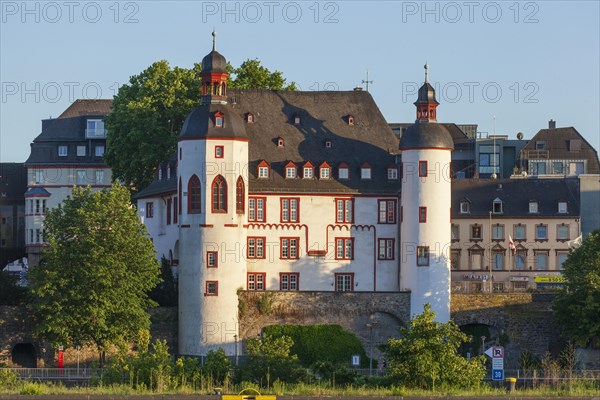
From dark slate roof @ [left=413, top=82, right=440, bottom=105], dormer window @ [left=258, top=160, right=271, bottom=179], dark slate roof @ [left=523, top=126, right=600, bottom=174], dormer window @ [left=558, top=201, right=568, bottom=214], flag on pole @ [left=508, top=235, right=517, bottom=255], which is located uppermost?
dark slate roof @ [left=523, top=126, right=600, bottom=174]

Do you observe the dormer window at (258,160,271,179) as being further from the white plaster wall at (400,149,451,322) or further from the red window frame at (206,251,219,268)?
the white plaster wall at (400,149,451,322)

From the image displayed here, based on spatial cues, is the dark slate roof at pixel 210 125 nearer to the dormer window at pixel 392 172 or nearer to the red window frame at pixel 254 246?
the red window frame at pixel 254 246

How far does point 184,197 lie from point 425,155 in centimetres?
1468

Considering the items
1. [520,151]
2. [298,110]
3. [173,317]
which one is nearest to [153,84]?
[298,110]

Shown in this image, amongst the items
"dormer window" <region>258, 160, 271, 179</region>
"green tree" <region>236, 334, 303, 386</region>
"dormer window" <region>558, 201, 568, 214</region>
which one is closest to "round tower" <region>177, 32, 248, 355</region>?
"dormer window" <region>258, 160, 271, 179</region>

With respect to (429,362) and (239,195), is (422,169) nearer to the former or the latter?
(239,195)

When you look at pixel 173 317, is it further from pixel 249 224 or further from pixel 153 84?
pixel 153 84

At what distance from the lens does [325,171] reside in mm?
115375

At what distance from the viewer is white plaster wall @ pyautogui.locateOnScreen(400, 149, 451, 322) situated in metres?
112

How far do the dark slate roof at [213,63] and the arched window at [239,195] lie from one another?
698 centimetres

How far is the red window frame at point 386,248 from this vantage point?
375 ft

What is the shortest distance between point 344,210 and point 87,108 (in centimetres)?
6326

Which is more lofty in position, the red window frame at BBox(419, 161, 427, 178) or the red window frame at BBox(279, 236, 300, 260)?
the red window frame at BBox(419, 161, 427, 178)

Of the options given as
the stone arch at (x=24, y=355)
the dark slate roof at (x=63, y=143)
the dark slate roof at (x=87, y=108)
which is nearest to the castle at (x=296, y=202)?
the stone arch at (x=24, y=355)
